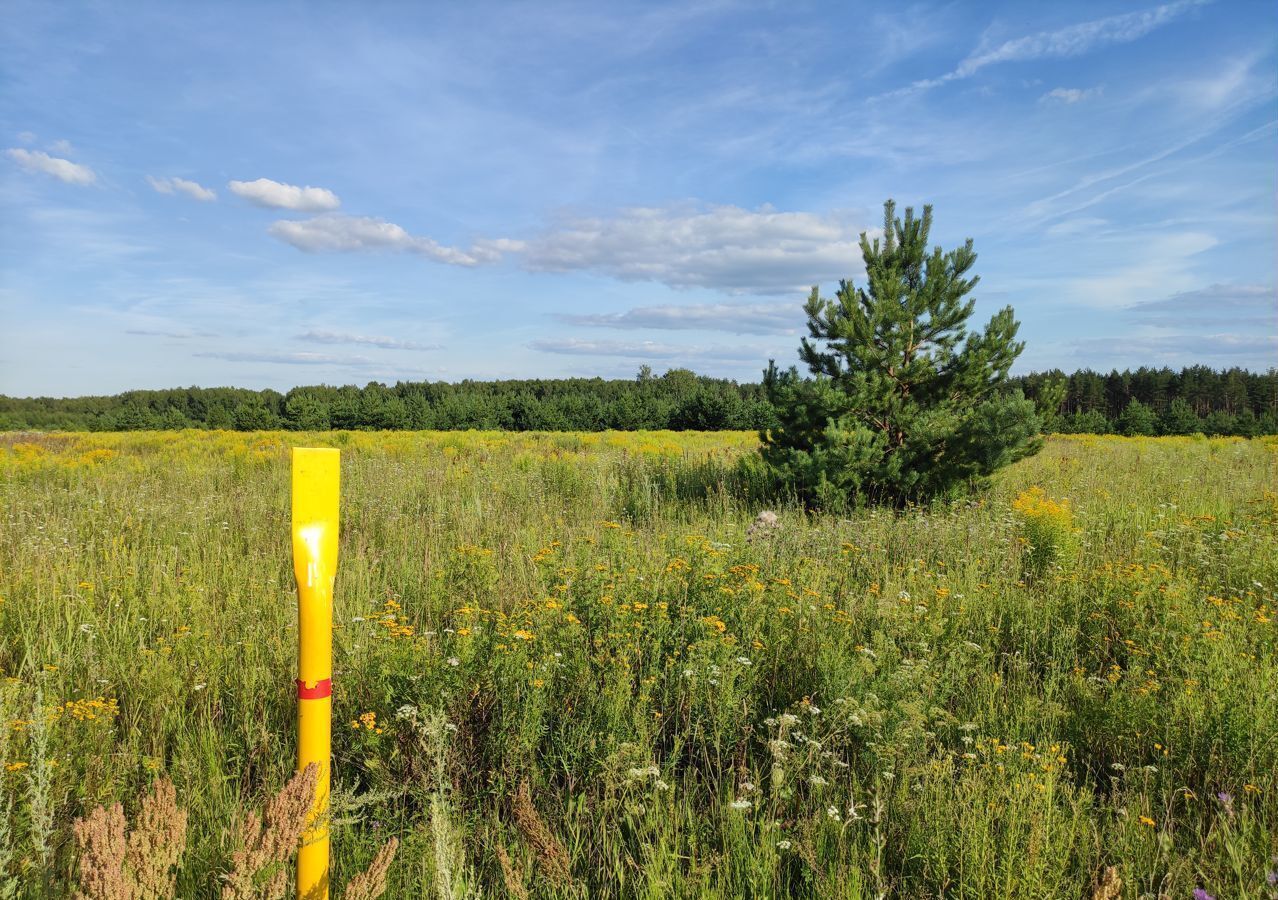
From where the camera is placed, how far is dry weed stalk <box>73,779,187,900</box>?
1.46 metres

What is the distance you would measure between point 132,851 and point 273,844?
0.32 meters

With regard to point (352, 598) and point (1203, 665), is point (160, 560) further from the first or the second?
point (1203, 665)

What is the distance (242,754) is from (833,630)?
327 cm

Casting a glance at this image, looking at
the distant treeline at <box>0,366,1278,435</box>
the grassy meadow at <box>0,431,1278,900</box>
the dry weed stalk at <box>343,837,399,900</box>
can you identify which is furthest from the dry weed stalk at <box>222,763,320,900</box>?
the distant treeline at <box>0,366,1278,435</box>

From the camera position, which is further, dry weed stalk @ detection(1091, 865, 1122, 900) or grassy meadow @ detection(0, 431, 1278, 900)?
grassy meadow @ detection(0, 431, 1278, 900)

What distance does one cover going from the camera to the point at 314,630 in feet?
5.70

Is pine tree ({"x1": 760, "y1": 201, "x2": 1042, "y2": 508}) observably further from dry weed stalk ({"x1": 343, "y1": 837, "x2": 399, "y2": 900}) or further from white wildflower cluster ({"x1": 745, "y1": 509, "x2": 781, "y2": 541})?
dry weed stalk ({"x1": 343, "y1": 837, "x2": 399, "y2": 900})

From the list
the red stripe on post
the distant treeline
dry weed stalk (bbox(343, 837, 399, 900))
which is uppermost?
the distant treeline

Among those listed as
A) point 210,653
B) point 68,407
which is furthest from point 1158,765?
point 68,407

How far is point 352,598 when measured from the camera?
471cm

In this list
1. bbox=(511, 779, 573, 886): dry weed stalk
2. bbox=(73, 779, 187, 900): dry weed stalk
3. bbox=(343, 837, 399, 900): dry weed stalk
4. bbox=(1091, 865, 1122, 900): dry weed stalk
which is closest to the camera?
bbox=(73, 779, 187, 900): dry weed stalk

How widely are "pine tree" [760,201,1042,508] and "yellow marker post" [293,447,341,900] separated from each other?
6835 mm

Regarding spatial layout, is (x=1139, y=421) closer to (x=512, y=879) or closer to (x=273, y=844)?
(x=512, y=879)

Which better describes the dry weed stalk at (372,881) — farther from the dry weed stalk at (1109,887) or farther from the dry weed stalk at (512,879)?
the dry weed stalk at (1109,887)
